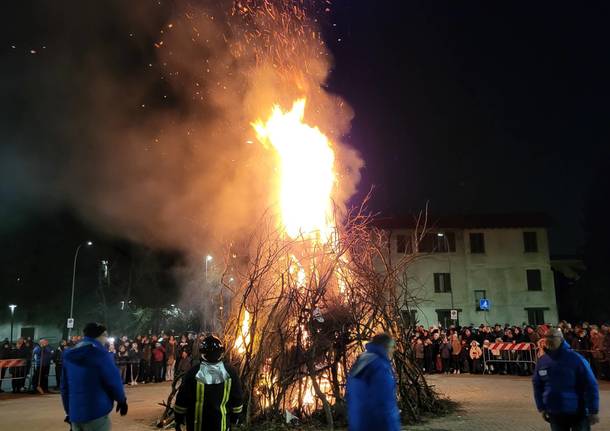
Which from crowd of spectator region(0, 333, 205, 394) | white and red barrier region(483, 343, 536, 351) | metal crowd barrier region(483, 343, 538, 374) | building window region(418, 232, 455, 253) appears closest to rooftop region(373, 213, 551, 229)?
building window region(418, 232, 455, 253)

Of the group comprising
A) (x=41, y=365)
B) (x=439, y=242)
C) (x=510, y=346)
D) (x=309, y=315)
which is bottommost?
(x=41, y=365)

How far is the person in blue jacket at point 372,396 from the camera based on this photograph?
441 cm

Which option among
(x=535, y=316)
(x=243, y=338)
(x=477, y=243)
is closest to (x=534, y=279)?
(x=535, y=316)

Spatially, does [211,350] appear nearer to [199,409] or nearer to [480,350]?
[199,409]

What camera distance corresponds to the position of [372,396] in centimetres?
446

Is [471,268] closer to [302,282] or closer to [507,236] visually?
[507,236]

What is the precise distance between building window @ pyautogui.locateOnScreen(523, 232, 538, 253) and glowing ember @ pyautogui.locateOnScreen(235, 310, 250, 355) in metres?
36.7

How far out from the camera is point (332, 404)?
376 inches

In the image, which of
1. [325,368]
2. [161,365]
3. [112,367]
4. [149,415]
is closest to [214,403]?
[112,367]

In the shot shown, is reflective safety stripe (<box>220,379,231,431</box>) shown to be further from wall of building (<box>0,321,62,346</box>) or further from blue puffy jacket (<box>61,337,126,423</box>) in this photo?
wall of building (<box>0,321,62,346</box>)

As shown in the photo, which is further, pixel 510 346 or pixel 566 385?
pixel 510 346

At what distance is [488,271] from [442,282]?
3831 mm

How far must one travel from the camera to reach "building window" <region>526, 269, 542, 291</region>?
41281 mm

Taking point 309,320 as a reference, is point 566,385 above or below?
below
